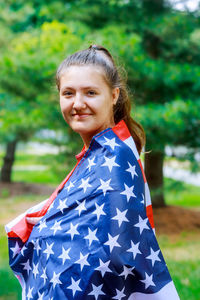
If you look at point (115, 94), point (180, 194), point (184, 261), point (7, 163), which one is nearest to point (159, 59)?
point (184, 261)

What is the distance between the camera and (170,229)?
7.32 meters

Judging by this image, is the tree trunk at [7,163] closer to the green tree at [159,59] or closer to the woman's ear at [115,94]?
the green tree at [159,59]

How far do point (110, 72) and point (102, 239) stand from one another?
735 millimetres

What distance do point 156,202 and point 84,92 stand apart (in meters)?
7.16

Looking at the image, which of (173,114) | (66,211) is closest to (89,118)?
(66,211)

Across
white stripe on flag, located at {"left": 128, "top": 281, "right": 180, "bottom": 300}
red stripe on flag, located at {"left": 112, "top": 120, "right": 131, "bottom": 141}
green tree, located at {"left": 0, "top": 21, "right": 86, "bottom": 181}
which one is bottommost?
white stripe on flag, located at {"left": 128, "top": 281, "right": 180, "bottom": 300}

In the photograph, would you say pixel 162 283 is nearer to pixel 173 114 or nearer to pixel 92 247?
pixel 92 247

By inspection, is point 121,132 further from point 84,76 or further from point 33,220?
point 33,220

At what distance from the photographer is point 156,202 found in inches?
331

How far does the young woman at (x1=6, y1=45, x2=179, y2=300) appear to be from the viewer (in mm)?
1304

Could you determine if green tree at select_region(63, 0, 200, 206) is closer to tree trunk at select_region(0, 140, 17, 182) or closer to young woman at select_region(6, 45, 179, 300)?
young woman at select_region(6, 45, 179, 300)

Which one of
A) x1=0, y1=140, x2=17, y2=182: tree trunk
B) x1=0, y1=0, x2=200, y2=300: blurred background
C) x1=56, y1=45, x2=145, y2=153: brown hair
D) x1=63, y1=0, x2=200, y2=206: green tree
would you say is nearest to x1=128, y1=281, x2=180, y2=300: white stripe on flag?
x1=56, y1=45, x2=145, y2=153: brown hair

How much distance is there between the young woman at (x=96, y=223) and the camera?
1.30 meters

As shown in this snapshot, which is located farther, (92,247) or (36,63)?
(36,63)
